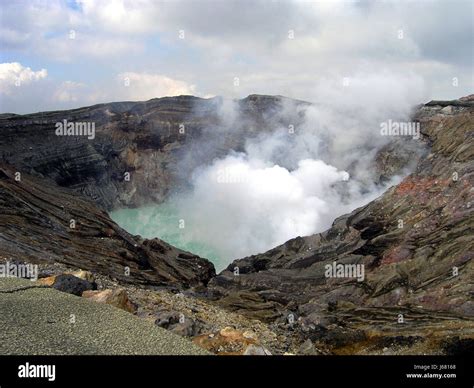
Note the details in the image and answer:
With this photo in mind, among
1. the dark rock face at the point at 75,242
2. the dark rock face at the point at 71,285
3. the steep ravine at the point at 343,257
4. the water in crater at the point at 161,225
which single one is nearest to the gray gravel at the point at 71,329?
the dark rock face at the point at 71,285

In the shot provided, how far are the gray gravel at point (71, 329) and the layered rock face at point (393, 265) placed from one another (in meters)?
8.76

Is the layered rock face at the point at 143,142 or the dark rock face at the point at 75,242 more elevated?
the layered rock face at the point at 143,142

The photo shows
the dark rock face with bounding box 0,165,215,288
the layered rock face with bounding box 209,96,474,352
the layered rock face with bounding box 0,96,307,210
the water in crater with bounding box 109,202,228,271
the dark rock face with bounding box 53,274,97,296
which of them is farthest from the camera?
the water in crater with bounding box 109,202,228,271

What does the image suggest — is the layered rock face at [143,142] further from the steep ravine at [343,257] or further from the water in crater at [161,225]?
the steep ravine at [343,257]

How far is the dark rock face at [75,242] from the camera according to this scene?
30.7m

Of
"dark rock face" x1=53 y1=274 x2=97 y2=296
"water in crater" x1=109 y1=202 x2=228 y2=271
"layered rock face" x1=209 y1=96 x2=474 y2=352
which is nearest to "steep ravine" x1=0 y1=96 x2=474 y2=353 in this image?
"layered rock face" x1=209 y1=96 x2=474 y2=352

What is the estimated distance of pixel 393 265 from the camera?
32781 mm

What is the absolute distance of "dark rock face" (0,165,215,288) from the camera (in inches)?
1210

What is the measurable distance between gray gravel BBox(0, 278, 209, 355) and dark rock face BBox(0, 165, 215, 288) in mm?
10163

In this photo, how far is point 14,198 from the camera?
37031 millimetres

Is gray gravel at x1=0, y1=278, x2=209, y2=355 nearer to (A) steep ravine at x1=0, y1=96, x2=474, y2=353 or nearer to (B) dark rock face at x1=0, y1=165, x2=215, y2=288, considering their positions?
(A) steep ravine at x1=0, y1=96, x2=474, y2=353
